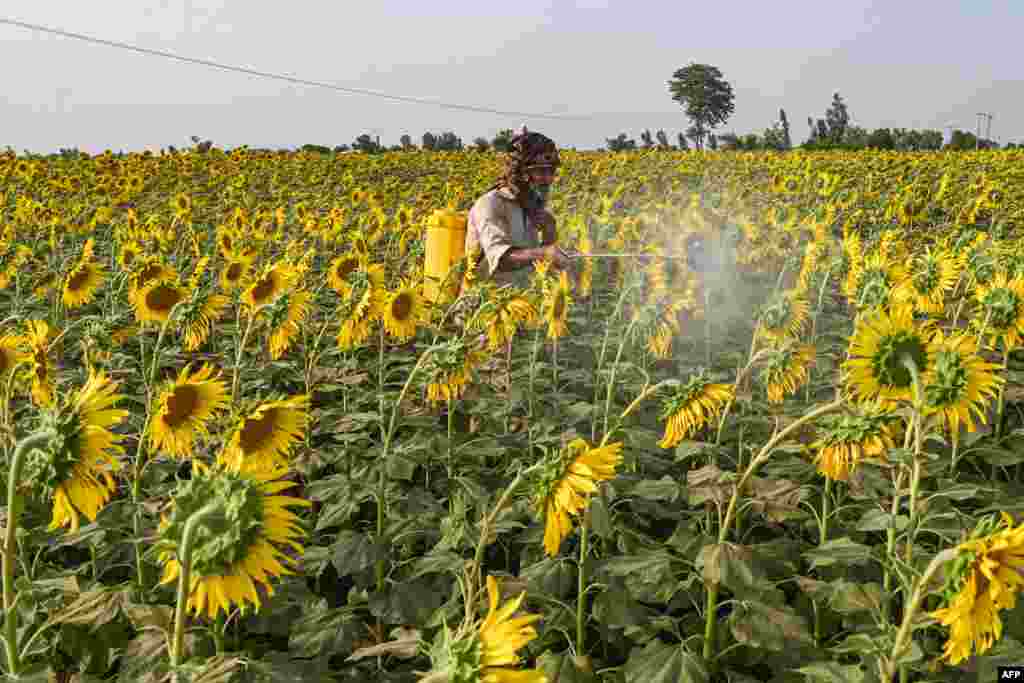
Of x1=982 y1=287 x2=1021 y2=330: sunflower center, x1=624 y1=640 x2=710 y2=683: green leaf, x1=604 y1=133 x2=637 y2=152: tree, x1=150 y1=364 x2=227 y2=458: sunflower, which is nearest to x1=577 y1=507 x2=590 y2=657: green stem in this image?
x1=624 y1=640 x2=710 y2=683: green leaf

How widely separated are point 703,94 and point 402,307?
348 ft

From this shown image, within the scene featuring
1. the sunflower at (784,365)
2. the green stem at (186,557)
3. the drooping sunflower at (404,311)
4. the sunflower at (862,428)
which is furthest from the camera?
the drooping sunflower at (404,311)

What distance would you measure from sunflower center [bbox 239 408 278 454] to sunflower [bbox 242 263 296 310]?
228cm

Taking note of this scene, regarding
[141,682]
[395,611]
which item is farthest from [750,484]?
[141,682]

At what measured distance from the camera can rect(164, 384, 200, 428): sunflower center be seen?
262 centimetres

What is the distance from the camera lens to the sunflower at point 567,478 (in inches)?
74.9

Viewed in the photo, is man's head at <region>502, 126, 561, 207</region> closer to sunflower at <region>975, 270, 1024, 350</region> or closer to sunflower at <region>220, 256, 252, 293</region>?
sunflower at <region>220, 256, 252, 293</region>

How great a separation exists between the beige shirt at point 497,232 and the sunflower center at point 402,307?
4.10ft

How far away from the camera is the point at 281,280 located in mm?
4719

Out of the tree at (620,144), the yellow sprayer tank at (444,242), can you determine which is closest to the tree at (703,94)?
the tree at (620,144)

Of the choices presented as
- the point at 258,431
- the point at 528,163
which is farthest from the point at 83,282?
the point at 258,431

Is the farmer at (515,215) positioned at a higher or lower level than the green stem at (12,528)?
higher

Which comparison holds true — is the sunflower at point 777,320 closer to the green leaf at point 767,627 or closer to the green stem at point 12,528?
the green leaf at point 767,627

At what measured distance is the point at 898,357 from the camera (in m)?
2.16
